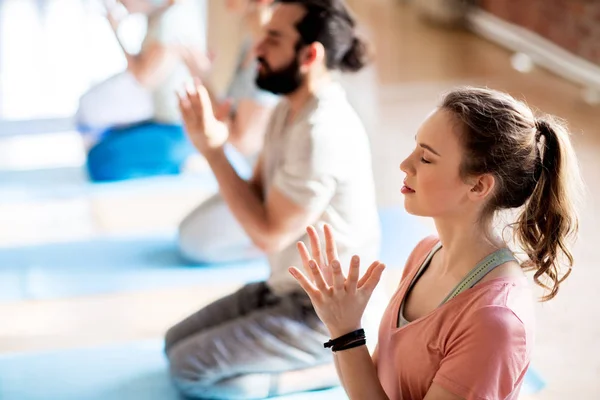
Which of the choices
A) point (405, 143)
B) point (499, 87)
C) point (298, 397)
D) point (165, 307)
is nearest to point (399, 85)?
point (499, 87)

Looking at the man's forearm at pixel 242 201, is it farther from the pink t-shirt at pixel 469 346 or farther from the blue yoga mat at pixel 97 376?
the pink t-shirt at pixel 469 346

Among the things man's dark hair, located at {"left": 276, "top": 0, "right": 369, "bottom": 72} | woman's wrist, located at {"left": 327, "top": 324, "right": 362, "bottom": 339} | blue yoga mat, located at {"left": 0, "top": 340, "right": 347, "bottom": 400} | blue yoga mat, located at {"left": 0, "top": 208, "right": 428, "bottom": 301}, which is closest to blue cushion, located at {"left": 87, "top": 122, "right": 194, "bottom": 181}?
blue yoga mat, located at {"left": 0, "top": 208, "right": 428, "bottom": 301}

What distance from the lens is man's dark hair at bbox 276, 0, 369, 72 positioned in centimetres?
239

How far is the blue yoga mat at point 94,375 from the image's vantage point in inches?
96.3

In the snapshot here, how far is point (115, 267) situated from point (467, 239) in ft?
6.32

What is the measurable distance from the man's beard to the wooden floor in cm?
94

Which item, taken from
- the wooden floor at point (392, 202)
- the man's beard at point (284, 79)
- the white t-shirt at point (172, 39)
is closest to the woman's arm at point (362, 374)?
the man's beard at point (284, 79)

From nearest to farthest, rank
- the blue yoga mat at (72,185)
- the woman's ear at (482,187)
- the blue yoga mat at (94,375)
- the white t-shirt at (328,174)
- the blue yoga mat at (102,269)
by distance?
the woman's ear at (482,187)
the white t-shirt at (328,174)
the blue yoga mat at (94,375)
the blue yoga mat at (102,269)
the blue yoga mat at (72,185)

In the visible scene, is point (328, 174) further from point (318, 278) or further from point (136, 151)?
point (136, 151)

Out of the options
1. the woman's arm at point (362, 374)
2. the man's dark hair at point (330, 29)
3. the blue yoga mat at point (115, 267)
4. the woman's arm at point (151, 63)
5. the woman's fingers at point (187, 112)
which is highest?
the man's dark hair at point (330, 29)

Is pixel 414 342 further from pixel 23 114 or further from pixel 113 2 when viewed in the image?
pixel 23 114

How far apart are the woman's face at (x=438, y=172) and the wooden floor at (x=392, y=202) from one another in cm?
112

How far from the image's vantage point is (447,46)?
20.1 feet

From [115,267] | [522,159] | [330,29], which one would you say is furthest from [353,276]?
[115,267]
